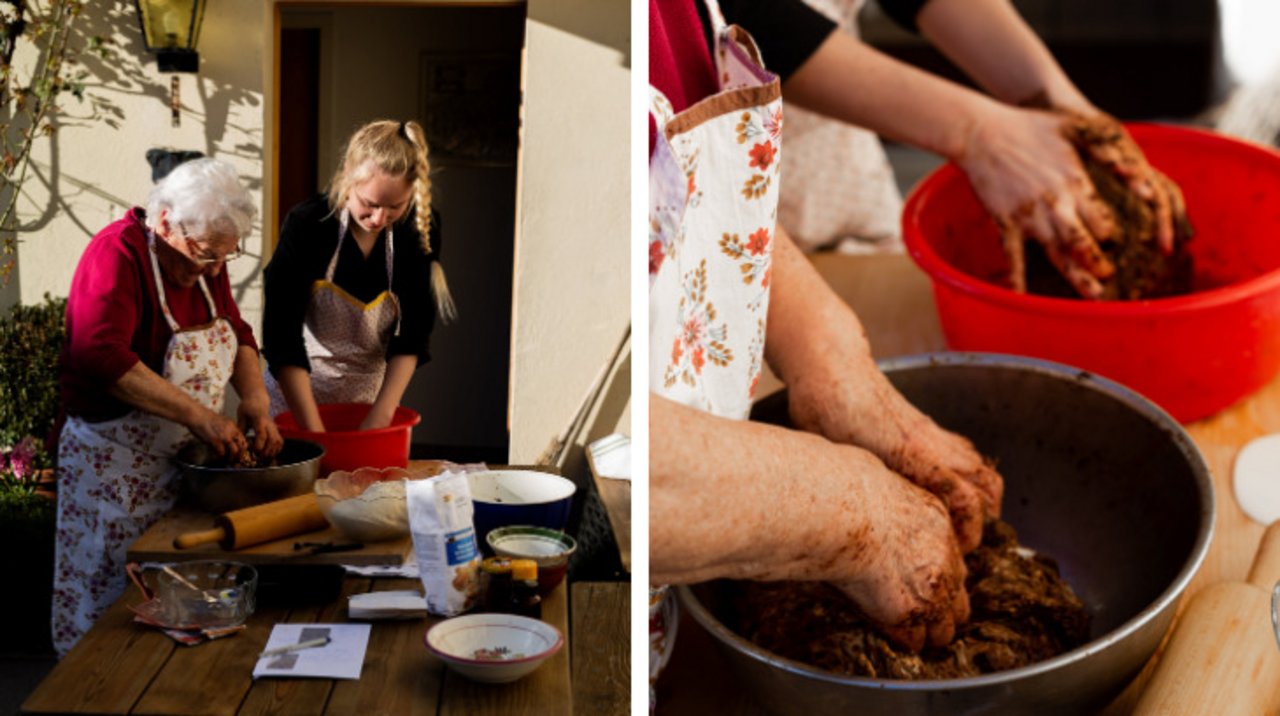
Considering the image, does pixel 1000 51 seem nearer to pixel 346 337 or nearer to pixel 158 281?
pixel 346 337

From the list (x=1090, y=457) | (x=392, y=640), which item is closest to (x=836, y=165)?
(x=1090, y=457)

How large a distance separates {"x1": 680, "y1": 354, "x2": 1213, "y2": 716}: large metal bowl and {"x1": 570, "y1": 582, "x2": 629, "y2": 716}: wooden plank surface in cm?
10

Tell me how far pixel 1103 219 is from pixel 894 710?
73cm

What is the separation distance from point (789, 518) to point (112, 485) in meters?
0.55

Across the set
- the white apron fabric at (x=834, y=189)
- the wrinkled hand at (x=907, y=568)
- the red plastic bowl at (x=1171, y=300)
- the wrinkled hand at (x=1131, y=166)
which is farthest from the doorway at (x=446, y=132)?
the white apron fabric at (x=834, y=189)

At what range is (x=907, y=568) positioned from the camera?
0.85 m

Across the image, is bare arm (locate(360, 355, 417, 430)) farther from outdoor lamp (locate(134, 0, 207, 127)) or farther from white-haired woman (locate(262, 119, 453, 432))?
outdoor lamp (locate(134, 0, 207, 127))

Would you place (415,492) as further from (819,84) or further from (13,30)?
(819,84)

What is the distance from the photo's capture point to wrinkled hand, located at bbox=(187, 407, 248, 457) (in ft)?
3.17

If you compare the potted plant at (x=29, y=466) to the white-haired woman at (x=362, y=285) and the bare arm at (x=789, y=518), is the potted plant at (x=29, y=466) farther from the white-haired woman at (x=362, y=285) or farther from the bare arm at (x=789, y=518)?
the bare arm at (x=789, y=518)

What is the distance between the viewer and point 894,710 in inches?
30.0

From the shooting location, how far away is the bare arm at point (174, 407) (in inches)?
37.1

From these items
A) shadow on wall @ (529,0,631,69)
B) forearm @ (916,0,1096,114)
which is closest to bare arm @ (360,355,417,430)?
shadow on wall @ (529,0,631,69)

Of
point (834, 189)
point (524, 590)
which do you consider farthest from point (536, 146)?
point (834, 189)
